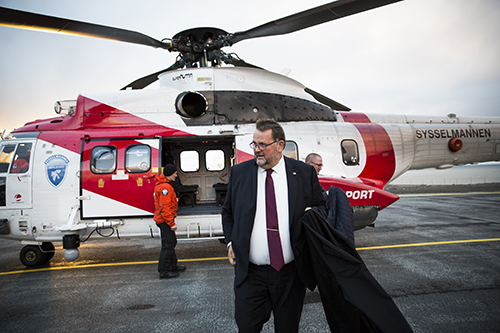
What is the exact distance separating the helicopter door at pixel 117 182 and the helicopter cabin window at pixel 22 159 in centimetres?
116

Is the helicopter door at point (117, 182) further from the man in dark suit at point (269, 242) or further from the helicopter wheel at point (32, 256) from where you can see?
the man in dark suit at point (269, 242)

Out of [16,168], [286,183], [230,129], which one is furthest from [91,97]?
[286,183]

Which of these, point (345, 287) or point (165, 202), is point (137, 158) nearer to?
point (165, 202)

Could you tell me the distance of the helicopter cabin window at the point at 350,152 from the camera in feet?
21.5

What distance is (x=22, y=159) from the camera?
5871mm

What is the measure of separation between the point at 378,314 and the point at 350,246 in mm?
473

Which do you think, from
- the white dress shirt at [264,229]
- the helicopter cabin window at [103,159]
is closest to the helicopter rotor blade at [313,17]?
the helicopter cabin window at [103,159]

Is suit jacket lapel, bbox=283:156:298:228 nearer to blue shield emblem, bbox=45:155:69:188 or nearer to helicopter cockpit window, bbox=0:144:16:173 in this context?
blue shield emblem, bbox=45:155:69:188

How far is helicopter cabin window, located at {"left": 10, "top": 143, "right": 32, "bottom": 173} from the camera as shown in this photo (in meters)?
5.81

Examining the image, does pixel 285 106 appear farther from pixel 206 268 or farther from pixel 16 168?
pixel 16 168

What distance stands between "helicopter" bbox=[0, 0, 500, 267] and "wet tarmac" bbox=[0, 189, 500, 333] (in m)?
0.74

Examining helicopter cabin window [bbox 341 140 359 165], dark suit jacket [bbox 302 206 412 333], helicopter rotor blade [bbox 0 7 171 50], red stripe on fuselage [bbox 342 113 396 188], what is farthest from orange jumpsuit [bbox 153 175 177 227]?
red stripe on fuselage [bbox 342 113 396 188]

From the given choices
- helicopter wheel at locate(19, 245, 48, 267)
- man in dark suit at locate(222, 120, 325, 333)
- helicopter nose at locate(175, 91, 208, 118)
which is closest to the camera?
man in dark suit at locate(222, 120, 325, 333)

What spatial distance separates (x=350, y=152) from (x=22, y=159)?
713 centimetres
